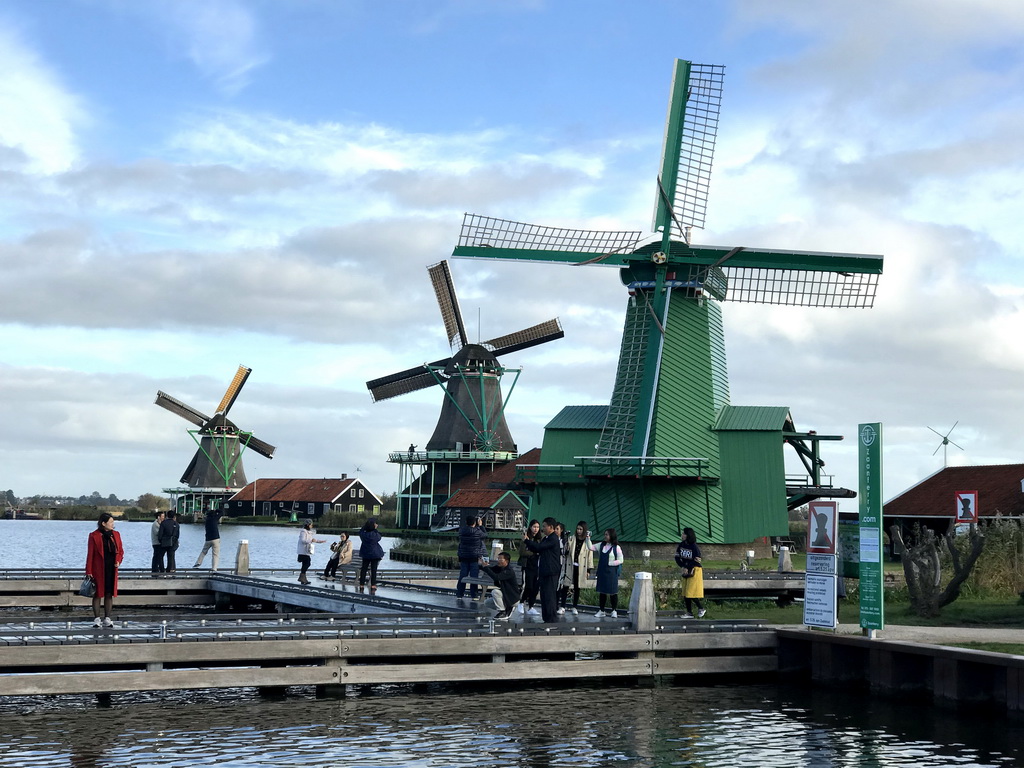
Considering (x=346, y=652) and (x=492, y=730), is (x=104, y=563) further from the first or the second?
(x=492, y=730)

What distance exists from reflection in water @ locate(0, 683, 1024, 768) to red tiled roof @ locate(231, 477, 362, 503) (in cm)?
10397

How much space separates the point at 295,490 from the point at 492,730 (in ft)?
366

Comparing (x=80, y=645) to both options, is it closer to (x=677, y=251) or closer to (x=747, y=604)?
(x=747, y=604)

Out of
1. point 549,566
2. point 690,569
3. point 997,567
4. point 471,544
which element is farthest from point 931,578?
point 471,544

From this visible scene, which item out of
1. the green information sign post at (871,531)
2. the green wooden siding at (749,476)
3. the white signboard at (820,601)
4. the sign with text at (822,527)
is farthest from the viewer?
the green wooden siding at (749,476)

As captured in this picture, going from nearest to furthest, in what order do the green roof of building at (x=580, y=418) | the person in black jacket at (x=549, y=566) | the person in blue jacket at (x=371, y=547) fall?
the person in black jacket at (x=549, y=566), the person in blue jacket at (x=371, y=547), the green roof of building at (x=580, y=418)

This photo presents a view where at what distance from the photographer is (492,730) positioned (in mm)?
16453

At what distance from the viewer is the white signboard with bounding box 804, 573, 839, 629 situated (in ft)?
69.3

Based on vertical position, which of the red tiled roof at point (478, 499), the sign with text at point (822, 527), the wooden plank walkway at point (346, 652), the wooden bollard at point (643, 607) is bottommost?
the wooden plank walkway at point (346, 652)

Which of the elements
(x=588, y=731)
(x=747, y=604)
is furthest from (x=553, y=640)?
(x=747, y=604)

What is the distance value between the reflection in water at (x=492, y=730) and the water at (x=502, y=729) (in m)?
0.03

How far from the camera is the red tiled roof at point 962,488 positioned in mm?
46375

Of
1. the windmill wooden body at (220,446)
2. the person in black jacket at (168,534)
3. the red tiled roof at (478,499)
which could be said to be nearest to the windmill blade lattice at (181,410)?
the windmill wooden body at (220,446)

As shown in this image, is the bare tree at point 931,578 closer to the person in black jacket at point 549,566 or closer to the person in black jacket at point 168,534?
the person in black jacket at point 549,566
